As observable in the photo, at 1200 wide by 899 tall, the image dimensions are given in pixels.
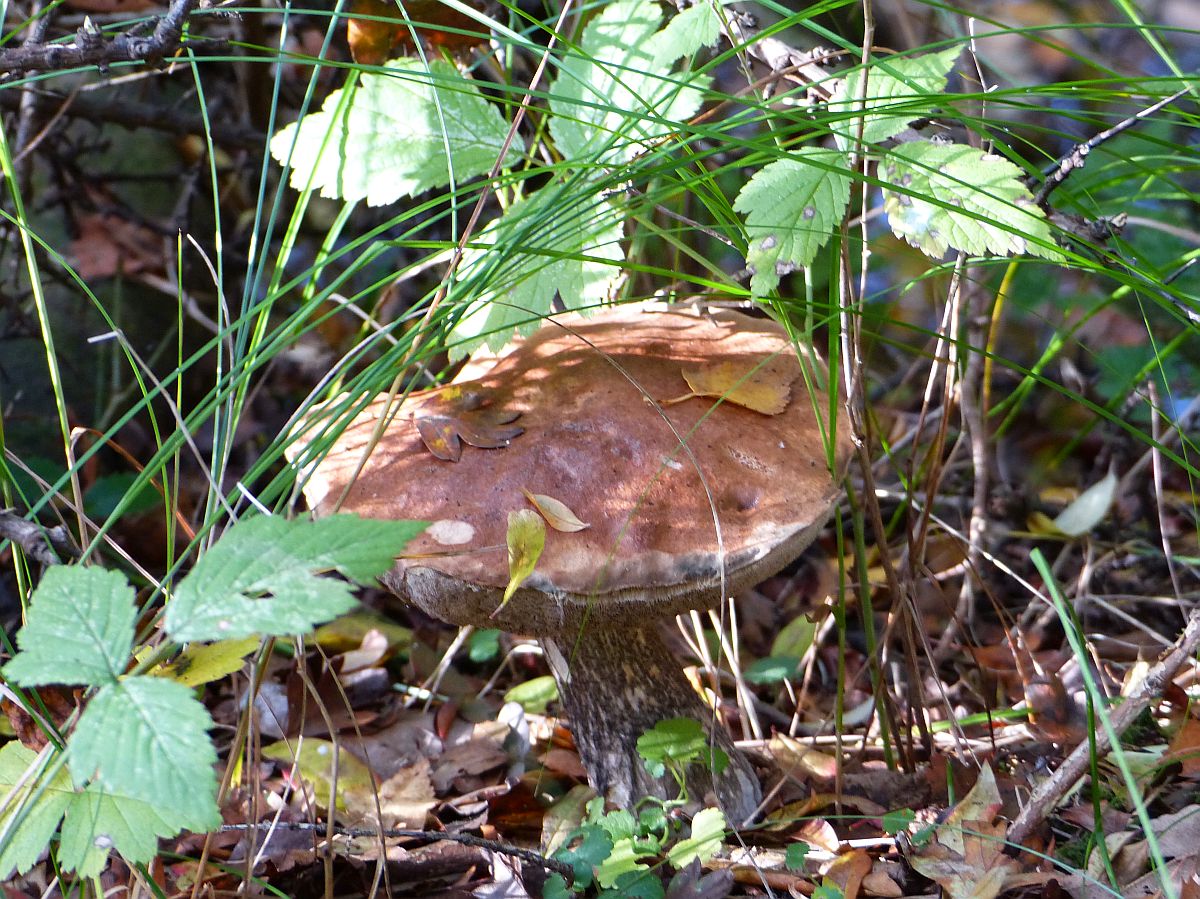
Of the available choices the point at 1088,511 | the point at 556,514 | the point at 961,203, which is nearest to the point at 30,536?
the point at 556,514

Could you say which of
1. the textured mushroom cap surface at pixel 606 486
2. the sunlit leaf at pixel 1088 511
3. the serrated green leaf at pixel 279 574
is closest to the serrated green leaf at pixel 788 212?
the textured mushroom cap surface at pixel 606 486

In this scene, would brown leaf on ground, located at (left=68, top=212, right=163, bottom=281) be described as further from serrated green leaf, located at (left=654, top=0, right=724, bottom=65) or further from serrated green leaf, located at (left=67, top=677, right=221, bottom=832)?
serrated green leaf, located at (left=67, top=677, right=221, bottom=832)

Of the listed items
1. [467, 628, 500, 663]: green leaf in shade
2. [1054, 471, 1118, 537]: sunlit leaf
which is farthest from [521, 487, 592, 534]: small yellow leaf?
[1054, 471, 1118, 537]: sunlit leaf

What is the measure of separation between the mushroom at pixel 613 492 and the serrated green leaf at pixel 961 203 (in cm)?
25

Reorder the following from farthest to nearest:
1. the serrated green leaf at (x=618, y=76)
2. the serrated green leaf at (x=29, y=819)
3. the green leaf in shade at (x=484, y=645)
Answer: the green leaf in shade at (x=484, y=645) < the serrated green leaf at (x=618, y=76) < the serrated green leaf at (x=29, y=819)

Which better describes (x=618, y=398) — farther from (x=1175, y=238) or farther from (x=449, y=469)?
(x=1175, y=238)

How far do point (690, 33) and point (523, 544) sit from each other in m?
0.74

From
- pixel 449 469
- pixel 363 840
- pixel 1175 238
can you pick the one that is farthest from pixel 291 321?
pixel 1175 238

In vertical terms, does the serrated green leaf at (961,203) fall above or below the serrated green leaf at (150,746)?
above

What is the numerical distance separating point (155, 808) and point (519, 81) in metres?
1.69

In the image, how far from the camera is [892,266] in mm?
3811

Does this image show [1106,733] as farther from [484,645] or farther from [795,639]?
[484,645]

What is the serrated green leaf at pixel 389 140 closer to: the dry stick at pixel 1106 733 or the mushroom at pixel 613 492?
the mushroom at pixel 613 492

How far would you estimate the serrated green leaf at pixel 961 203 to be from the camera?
1.08 meters
